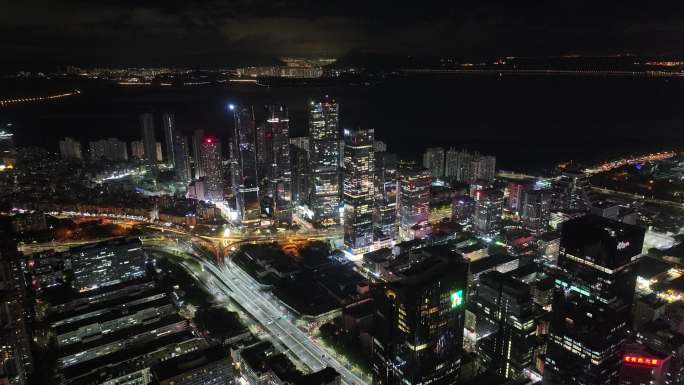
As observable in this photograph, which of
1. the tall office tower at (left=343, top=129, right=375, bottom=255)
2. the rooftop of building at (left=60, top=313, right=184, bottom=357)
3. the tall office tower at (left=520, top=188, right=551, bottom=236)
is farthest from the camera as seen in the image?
the tall office tower at (left=520, top=188, right=551, bottom=236)

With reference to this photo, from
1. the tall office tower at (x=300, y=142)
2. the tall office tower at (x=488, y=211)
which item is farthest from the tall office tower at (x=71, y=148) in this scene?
the tall office tower at (x=488, y=211)

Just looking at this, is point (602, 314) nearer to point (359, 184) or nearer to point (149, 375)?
point (149, 375)

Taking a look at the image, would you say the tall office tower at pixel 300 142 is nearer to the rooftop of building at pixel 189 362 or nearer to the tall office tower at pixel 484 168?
the tall office tower at pixel 484 168

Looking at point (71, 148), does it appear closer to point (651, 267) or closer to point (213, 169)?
point (213, 169)

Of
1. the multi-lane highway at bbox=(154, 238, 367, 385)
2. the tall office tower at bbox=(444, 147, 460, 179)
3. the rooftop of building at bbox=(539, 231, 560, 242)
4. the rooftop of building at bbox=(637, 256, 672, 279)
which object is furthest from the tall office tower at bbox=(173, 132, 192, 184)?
the rooftop of building at bbox=(637, 256, 672, 279)

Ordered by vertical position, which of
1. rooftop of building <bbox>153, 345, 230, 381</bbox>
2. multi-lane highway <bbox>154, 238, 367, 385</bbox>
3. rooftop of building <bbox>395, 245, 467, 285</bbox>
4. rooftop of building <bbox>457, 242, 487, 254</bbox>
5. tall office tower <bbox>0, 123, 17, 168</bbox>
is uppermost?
rooftop of building <bbox>395, 245, 467, 285</bbox>

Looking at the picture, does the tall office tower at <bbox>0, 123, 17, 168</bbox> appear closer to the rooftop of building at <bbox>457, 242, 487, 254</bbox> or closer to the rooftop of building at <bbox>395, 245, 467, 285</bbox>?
the rooftop of building at <bbox>457, 242, 487, 254</bbox>
